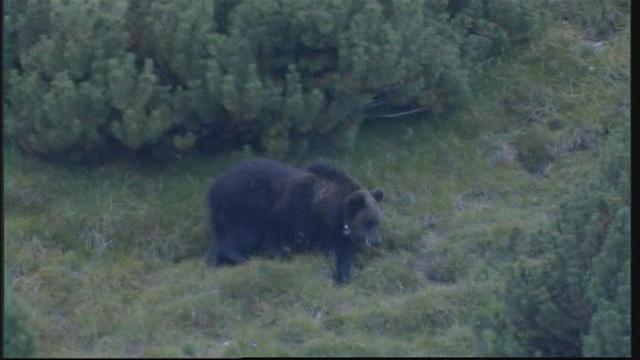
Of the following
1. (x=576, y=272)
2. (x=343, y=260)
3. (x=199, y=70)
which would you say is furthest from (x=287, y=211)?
(x=576, y=272)

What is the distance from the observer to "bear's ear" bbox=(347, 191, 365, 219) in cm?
→ 1239

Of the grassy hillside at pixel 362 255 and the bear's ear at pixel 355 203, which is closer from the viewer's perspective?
the grassy hillside at pixel 362 255

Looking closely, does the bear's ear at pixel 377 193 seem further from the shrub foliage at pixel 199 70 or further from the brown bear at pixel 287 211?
the shrub foliage at pixel 199 70

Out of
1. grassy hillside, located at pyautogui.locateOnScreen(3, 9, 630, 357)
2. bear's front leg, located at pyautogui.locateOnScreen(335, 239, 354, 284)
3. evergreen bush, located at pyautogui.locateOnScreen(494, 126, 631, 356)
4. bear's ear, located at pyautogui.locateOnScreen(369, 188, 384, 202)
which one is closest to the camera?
evergreen bush, located at pyautogui.locateOnScreen(494, 126, 631, 356)

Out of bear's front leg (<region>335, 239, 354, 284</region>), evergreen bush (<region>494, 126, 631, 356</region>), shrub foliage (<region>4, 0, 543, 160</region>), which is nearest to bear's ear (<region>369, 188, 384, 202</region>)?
bear's front leg (<region>335, 239, 354, 284</region>)

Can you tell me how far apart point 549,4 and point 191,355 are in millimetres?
7845

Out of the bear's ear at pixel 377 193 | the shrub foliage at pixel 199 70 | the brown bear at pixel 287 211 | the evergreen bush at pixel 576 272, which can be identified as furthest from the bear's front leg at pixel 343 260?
the evergreen bush at pixel 576 272

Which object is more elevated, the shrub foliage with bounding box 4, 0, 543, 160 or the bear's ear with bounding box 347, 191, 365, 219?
the shrub foliage with bounding box 4, 0, 543, 160

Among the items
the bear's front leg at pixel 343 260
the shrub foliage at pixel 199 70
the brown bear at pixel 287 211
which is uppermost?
the shrub foliage at pixel 199 70

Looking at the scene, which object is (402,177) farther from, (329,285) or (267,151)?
(329,285)

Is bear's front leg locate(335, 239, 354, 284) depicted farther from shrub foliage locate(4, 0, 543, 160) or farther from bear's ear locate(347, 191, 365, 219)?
shrub foliage locate(4, 0, 543, 160)

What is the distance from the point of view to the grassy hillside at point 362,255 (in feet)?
35.7

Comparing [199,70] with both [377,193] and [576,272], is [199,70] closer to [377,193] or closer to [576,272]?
[377,193]

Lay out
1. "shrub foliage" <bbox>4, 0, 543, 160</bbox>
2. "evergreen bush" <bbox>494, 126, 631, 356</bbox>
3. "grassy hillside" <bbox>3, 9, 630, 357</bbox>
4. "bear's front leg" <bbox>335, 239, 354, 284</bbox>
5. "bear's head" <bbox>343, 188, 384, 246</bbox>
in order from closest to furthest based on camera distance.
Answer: "evergreen bush" <bbox>494, 126, 631, 356</bbox> → "grassy hillside" <bbox>3, 9, 630, 357</bbox> → "bear's front leg" <bbox>335, 239, 354, 284</bbox> → "bear's head" <bbox>343, 188, 384, 246</bbox> → "shrub foliage" <bbox>4, 0, 543, 160</bbox>
